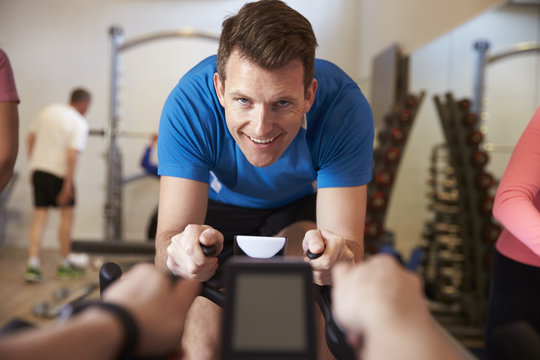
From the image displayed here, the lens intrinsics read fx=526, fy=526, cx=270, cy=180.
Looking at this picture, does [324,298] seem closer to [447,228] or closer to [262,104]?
[262,104]

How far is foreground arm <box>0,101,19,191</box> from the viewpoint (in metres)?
1.49

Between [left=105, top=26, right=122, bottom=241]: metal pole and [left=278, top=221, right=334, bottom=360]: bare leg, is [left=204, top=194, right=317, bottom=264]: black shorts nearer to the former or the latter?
[left=278, top=221, right=334, bottom=360]: bare leg

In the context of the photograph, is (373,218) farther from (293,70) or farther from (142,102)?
(142,102)

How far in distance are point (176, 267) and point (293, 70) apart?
1.50ft

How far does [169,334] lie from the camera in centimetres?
56

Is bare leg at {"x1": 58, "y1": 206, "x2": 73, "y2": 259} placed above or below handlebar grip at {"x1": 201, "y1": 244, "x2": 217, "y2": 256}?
below

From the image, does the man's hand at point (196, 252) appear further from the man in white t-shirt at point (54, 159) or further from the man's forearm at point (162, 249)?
the man in white t-shirt at point (54, 159)

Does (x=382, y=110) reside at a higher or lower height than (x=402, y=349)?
higher

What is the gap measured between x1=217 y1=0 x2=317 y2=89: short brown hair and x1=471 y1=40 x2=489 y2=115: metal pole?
2134 millimetres

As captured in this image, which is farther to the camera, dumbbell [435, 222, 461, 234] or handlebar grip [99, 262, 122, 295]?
dumbbell [435, 222, 461, 234]

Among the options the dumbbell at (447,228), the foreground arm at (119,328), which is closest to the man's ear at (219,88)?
the foreground arm at (119,328)

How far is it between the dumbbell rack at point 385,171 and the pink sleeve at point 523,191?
1890 millimetres

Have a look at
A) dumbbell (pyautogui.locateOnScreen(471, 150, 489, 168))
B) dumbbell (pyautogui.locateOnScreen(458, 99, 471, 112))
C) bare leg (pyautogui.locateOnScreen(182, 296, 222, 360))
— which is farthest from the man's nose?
dumbbell (pyautogui.locateOnScreen(458, 99, 471, 112))

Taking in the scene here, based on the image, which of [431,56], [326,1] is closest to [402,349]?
[431,56]
